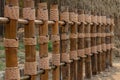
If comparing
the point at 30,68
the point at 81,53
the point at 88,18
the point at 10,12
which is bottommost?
the point at 81,53

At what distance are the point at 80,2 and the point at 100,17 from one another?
5.94m

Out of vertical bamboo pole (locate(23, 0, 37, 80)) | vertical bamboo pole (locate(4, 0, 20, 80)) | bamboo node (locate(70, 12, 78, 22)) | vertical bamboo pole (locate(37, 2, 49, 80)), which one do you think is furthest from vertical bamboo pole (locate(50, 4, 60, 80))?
vertical bamboo pole (locate(4, 0, 20, 80))

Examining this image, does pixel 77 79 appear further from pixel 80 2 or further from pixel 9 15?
pixel 80 2

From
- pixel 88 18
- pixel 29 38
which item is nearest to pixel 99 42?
pixel 88 18

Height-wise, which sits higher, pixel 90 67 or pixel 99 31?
pixel 99 31

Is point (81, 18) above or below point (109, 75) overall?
above

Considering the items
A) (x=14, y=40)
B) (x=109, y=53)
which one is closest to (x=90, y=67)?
(x=109, y=53)

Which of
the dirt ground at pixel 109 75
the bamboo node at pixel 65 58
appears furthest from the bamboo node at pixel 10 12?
the dirt ground at pixel 109 75

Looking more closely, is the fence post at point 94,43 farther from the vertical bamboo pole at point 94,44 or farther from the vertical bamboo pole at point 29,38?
the vertical bamboo pole at point 29,38

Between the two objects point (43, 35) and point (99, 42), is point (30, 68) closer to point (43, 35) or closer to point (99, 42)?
point (43, 35)

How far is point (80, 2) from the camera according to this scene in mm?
15375

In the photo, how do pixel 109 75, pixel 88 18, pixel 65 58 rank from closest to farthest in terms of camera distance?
pixel 65 58 < pixel 88 18 < pixel 109 75

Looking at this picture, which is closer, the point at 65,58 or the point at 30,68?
the point at 30,68

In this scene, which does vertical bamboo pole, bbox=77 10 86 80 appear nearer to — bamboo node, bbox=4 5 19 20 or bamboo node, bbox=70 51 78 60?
bamboo node, bbox=70 51 78 60
